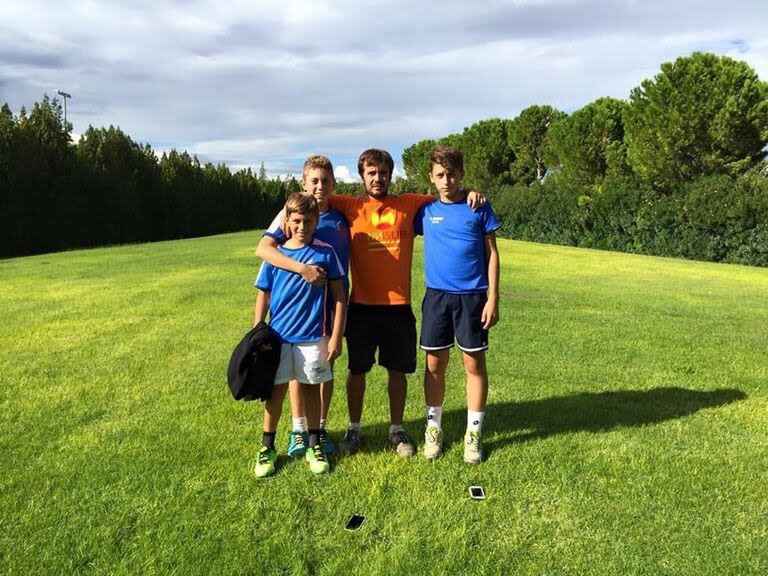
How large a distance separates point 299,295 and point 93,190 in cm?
3101

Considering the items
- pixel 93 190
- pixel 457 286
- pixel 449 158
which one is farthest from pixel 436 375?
pixel 93 190

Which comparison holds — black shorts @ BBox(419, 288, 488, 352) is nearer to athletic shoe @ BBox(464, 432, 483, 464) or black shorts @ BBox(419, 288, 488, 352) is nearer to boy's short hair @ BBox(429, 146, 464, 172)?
athletic shoe @ BBox(464, 432, 483, 464)

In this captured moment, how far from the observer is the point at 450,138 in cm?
4856

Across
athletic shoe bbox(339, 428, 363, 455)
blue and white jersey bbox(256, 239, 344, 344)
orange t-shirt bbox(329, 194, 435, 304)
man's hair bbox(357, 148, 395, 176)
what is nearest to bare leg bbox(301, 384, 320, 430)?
athletic shoe bbox(339, 428, 363, 455)

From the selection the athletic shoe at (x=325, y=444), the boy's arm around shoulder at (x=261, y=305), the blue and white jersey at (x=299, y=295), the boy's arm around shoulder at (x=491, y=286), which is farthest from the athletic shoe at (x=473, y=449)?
the boy's arm around shoulder at (x=261, y=305)

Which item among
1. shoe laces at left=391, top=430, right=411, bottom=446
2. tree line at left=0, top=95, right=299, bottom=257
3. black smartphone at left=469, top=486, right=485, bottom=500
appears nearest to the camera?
black smartphone at left=469, top=486, right=485, bottom=500

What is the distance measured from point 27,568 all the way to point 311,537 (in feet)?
4.02

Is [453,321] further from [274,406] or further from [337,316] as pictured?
[274,406]

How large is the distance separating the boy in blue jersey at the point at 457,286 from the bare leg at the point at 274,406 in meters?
0.89

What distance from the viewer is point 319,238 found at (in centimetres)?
339

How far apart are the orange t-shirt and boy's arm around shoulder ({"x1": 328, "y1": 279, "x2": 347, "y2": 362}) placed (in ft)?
0.83

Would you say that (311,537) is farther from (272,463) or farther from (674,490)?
(674,490)

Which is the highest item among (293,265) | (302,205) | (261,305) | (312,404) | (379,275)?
(302,205)

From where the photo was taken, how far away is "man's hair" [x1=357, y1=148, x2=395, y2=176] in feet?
11.3
